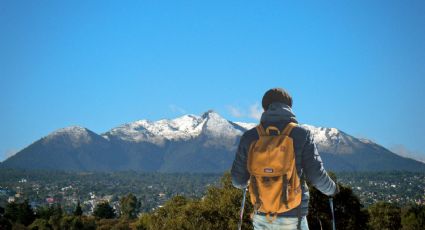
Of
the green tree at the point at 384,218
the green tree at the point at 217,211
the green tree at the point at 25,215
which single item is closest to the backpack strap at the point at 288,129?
the green tree at the point at 217,211

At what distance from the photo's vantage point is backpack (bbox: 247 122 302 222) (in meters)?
8.26

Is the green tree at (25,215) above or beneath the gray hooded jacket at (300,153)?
beneath

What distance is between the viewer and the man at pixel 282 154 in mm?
8281

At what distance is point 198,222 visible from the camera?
61906 mm

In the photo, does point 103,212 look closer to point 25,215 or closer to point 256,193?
point 25,215

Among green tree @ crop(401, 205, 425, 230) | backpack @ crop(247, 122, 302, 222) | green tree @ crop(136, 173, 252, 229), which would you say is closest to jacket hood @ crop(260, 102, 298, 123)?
backpack @ crop(247, 122, 302, 222)

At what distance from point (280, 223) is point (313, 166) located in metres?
0.92

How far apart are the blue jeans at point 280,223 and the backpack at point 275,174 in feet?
0.29

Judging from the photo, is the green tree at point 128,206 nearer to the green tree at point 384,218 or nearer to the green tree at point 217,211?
the green tree at point 384,218

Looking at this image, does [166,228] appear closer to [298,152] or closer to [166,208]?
[166,208]

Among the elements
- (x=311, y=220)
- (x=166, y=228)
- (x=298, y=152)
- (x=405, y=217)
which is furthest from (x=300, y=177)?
(x=405, y=217)

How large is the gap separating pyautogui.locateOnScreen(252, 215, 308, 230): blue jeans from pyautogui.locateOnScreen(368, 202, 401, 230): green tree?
91812mm

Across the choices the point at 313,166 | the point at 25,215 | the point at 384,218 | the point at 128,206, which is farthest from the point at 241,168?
the point at 128,206

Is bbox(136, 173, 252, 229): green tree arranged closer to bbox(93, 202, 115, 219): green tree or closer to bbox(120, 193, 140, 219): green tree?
bbox(120, 193, 140, 219): green tree
